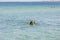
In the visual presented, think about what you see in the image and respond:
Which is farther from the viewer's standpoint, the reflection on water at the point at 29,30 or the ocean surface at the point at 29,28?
the ocean surface at the point at 29,28

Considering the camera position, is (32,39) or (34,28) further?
(34,28)

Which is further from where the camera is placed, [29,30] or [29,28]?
[29,28]

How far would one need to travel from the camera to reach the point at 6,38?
9.66m

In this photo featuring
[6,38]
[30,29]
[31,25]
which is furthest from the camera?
[31,25]

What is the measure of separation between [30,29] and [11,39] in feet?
9.20

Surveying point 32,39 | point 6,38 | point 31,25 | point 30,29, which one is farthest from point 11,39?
point 31,25

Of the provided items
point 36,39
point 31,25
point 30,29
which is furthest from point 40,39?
point 31,25

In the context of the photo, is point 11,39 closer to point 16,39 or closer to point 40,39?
point 16,39

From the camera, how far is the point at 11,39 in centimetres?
952

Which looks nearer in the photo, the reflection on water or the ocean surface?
the reflection on water

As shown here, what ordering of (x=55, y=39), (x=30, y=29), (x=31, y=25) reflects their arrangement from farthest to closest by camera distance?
1. (x=31, y=25)
2. (x=30, y=29)
3. (x=55, y=39)

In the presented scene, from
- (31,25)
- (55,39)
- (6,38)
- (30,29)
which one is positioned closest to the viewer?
(55,39)

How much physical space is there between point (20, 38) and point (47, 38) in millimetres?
1269

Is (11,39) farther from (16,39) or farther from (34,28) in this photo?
(34,28)
